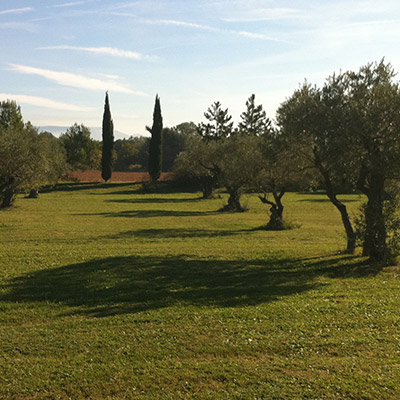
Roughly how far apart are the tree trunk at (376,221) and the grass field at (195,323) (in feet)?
3.38

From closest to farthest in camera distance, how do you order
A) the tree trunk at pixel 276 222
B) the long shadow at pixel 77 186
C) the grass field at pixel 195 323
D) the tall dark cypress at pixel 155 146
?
the grass field at pixel 195 323 → the tree trunk at pixel 276 222 → the long shadow at pixel 77 186 → the tall dark cypress at pixel 155 146

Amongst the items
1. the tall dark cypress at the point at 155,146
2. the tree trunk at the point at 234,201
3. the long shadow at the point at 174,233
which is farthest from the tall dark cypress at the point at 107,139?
the long shadow at the point at 174,233

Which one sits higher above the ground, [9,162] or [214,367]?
[9,162]

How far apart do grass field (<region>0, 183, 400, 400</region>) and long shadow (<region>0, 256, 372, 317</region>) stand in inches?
1.8

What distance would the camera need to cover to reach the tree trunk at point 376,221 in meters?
19.1

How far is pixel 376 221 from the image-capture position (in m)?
19.0

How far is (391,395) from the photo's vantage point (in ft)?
24.2

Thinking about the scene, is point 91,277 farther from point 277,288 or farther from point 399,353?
point 399,353

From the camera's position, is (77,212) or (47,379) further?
(77,212)

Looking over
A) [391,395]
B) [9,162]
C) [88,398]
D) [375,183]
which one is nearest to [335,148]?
[375,183]

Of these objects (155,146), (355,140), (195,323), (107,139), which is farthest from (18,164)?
(107,139)

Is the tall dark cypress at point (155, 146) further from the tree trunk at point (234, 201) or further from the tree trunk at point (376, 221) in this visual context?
the tree trunk at point (376, 221)

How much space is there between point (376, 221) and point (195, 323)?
456 inches

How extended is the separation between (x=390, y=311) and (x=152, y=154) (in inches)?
2977
